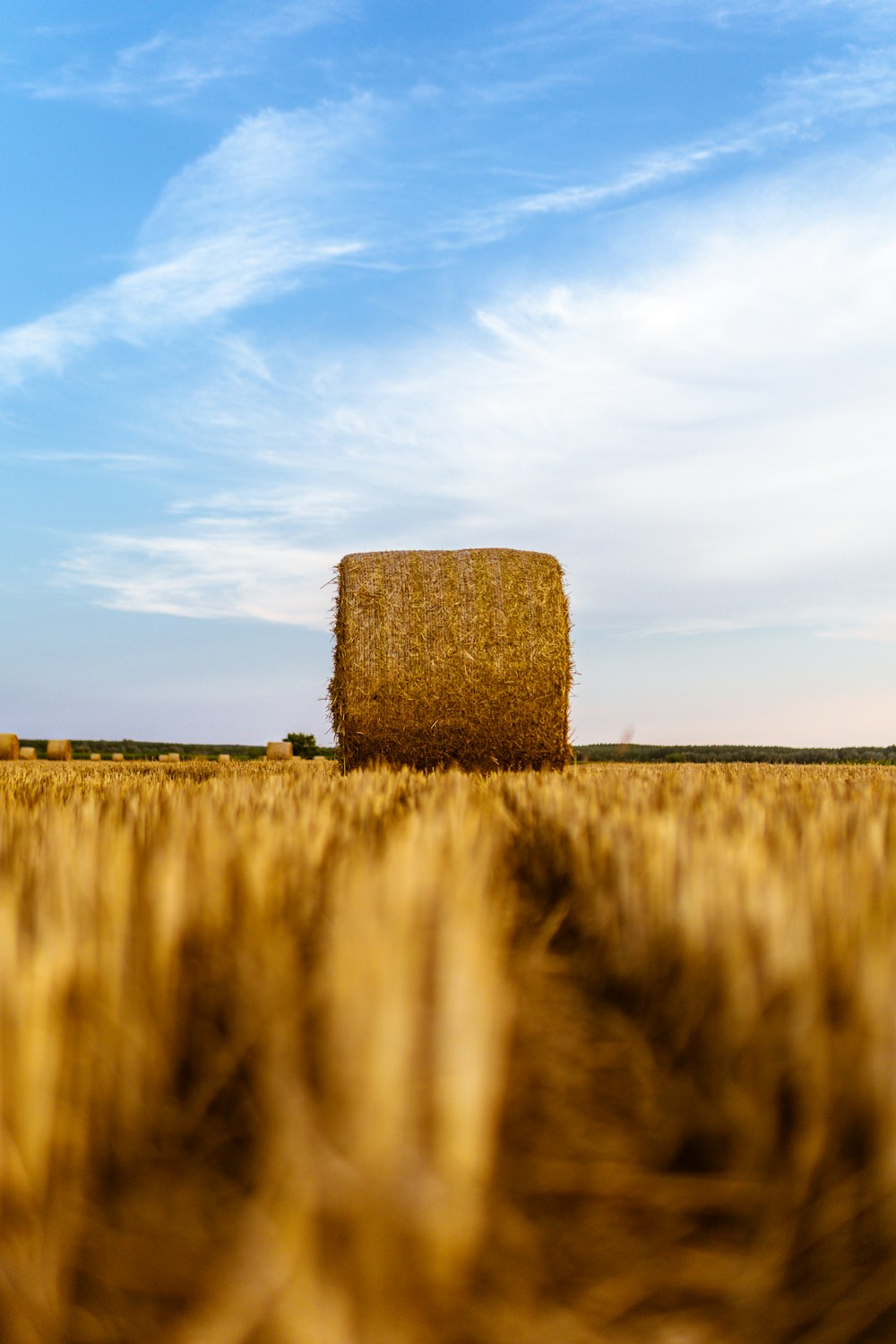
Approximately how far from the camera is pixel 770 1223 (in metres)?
0.48

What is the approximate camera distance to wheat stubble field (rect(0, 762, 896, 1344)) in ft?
1.41

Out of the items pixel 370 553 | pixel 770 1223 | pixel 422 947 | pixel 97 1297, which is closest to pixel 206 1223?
pixel 97 1297

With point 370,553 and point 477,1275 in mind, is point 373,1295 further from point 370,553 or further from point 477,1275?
point 370,553

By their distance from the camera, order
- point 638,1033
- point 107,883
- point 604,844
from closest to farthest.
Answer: point 638,1033 < point 107,883 < point 604,844

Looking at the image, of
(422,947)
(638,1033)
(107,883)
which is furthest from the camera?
(107,883)

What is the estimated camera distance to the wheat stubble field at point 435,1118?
43 centimetres

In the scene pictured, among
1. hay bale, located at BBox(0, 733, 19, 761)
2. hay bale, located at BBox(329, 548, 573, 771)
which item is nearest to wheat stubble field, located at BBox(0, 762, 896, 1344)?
hay bale, located at BBox(329, 548, 573, 771)

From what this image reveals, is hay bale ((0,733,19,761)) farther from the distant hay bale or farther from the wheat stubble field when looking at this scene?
the wheat stubble field

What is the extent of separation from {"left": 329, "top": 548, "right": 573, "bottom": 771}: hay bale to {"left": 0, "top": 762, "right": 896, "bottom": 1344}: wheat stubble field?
4498 mm

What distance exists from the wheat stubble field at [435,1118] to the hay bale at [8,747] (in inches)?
569

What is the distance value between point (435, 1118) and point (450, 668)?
4856mm

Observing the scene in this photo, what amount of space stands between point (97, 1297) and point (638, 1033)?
372 millimetres

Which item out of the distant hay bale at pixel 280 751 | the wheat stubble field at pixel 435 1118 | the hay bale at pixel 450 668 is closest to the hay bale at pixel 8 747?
the distant hay bale at pixel 280 751

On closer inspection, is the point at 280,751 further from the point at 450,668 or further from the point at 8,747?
the point at 450,668
